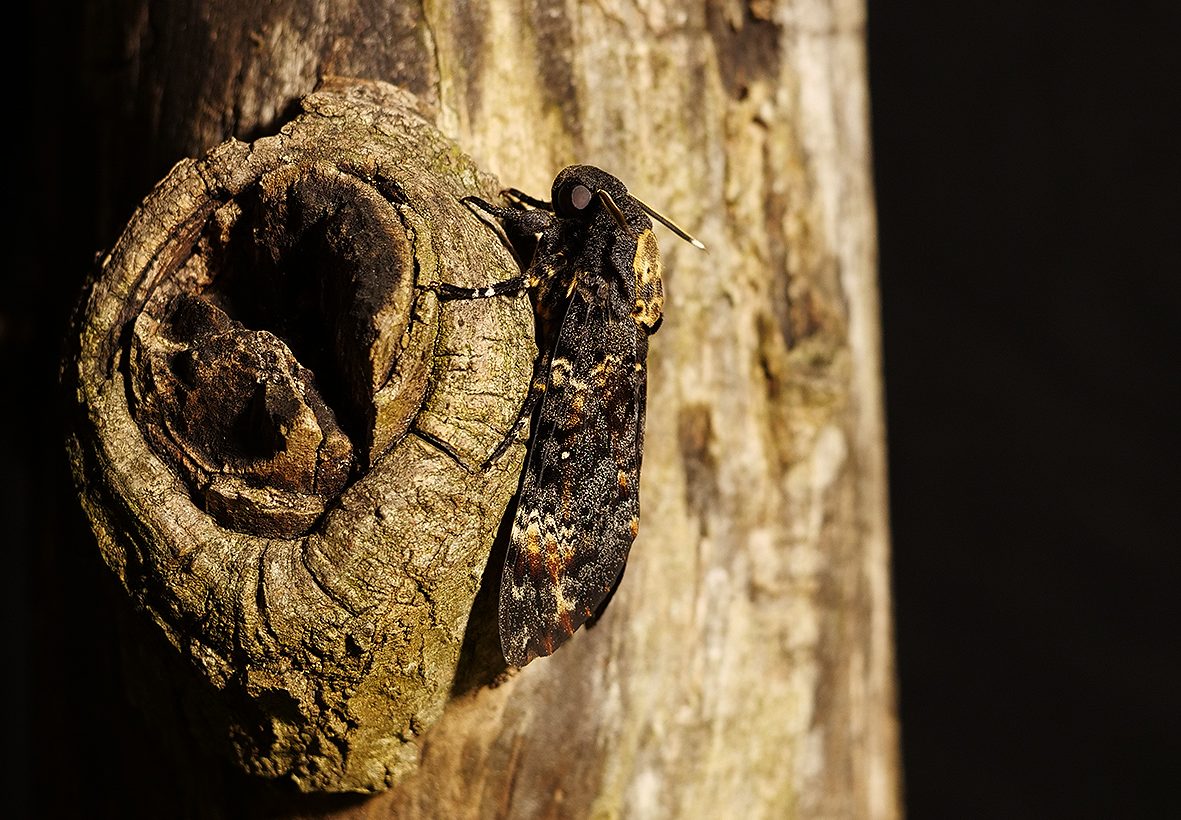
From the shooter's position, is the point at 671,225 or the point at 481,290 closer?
the point at 481,290

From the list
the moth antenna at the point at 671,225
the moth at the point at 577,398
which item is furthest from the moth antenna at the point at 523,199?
the moth antenna at the point at 671,225

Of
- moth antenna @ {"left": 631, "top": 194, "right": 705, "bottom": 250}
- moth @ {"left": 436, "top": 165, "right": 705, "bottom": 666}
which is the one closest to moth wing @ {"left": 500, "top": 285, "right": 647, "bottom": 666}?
moth @ {"left": 436, "top": 165, "right": 705, "bottom": 666}

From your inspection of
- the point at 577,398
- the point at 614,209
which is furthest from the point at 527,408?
the point at 614,209

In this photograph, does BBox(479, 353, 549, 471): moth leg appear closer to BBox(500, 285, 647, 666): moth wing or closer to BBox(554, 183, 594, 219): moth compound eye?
BBox(500, 285, 647, 666): moth wing

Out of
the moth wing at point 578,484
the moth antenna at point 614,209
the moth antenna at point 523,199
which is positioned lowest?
the moth wing at point 578,484

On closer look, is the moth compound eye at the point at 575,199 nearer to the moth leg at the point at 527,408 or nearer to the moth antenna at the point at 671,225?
the moth antenna at the point at 671,225

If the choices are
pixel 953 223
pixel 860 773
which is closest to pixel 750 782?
pixel 860 773

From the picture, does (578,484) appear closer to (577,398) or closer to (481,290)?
(577,398)
